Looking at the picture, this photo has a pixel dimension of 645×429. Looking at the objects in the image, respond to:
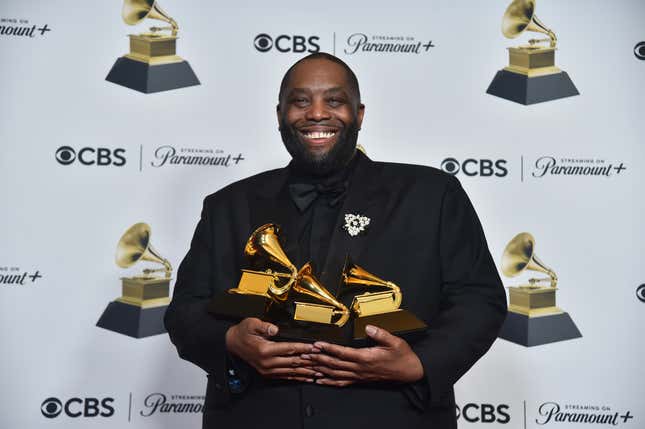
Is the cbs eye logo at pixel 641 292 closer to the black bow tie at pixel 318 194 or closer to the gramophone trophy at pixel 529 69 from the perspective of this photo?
the gramophone trophy at pixel 529 69

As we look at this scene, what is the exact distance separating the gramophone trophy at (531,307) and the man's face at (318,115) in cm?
133

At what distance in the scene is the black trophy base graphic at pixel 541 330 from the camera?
308 centimetres

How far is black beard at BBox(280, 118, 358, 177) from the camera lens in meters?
2.07

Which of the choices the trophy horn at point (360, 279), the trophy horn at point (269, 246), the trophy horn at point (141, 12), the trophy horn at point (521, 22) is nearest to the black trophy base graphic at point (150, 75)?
the trophy horn at point (141, 12)

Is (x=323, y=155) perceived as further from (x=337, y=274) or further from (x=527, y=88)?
(x=527, y=88)

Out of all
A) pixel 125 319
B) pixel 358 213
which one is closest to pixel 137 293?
pixel 125 319

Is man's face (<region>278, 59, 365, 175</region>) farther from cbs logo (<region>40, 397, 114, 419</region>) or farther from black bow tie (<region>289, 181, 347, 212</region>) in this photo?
cbs logo (<region>40, 397, 114, 419</region>)

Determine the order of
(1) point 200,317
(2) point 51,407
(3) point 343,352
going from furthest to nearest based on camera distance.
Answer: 1. (2) point 51,407
2. (1) point 200,317
3. (3) point 343,352

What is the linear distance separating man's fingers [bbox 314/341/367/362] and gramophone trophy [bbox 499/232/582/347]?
5.44ft

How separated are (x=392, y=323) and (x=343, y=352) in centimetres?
15

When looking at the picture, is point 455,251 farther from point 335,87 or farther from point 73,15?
point 73,15

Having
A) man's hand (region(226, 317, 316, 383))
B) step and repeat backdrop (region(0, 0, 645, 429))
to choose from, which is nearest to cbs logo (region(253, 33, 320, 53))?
step and repeat backdrop (region(0, 0, 645, 429))

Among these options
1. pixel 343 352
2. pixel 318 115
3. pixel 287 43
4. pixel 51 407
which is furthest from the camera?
pixel 287 43

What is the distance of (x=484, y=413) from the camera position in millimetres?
3061
